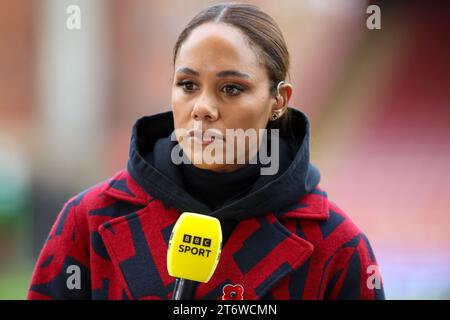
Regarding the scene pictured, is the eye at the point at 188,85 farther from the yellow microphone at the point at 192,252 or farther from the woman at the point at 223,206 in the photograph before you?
the yellow microphone at the point at 192,252

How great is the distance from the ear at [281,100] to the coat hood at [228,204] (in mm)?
62

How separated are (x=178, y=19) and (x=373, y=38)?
99 cm

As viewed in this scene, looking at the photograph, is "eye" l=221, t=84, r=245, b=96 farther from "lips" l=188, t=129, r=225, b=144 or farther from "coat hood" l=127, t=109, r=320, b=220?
"coat hood" l=127, t=109, r=320, b=220

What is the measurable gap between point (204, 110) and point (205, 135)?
0.05 m

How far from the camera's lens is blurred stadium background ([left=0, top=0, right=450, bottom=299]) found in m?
2.82

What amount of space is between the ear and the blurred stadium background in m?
1.61

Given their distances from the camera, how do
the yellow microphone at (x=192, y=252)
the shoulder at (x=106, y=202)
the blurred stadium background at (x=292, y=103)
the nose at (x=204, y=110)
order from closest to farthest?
1. the yellow microphone at (x=192, y=252)
2. the nose at (x=204, y=110)
3. the shoulder at (x=106, y=202)
4. the blurred stadium background at (x=292, y=103)

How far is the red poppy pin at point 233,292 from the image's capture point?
1084mm

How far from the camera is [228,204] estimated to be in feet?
3.75

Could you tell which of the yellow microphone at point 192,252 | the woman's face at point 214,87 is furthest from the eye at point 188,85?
the yellow microphone at point 192,252

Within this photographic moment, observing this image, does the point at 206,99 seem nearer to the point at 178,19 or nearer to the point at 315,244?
the point at 315,244

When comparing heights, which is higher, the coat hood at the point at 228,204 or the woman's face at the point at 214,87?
the woman's face at the point at 214,87

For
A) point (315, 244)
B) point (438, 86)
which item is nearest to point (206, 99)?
point (315, 244)

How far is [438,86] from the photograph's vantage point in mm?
3031
